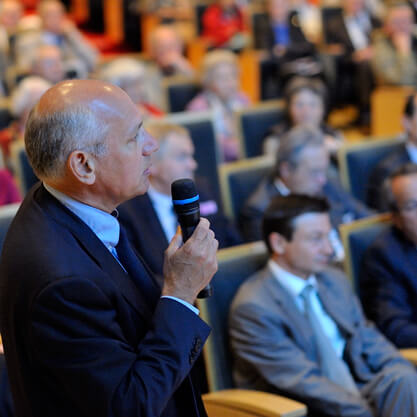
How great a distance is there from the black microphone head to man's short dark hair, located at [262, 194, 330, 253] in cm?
100

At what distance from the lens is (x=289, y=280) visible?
6.63 ft

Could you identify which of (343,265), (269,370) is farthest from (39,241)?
(343,265)

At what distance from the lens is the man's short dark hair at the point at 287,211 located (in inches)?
80.8

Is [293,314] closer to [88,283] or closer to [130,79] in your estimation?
[88,283]

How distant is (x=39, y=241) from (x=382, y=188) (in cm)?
245

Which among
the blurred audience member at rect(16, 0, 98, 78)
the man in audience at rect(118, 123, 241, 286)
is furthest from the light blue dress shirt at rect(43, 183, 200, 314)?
the blurred audience member at rect(16, 0, 98, 78)

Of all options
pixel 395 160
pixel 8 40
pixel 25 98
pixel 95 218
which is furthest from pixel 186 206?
pixel 8 40

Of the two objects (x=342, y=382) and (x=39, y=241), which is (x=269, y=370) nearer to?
(x=342, y=382)

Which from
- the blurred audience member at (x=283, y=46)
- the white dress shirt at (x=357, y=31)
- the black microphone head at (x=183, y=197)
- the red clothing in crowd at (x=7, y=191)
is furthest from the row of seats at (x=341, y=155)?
the white dress shirt at (x=357, y=31)

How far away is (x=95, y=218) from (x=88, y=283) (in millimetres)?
130

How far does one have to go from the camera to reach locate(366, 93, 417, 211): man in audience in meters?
3.21

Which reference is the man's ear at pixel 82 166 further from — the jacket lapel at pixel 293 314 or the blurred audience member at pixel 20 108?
the blurred audience member at pixel 20 108

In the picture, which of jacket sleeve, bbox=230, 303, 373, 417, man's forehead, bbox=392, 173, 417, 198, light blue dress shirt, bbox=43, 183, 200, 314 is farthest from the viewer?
man's forehead, bbox=392, 173, 417, 198

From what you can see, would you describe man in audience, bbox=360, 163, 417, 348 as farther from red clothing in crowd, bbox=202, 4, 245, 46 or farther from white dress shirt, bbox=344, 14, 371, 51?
white dress shirt, bbox=344, 14, 371, 51
